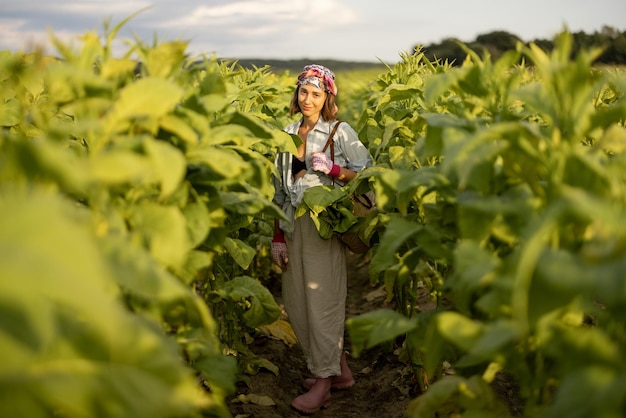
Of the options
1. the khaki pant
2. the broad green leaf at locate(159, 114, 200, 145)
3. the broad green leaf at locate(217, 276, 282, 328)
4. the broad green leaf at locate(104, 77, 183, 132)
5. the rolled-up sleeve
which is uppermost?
the broad green leaf at locate(104, 77, 183, 132)

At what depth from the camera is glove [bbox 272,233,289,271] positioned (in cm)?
453

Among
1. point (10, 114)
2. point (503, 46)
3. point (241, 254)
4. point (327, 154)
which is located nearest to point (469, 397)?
point (241, 254)

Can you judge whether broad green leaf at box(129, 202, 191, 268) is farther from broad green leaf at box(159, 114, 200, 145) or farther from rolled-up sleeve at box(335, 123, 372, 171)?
rolled-up sleeve at box(335, 123, 372, 171)

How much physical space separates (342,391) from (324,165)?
1683mm

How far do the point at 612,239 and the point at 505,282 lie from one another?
0.29 metres

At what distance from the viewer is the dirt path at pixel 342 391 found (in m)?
4.24

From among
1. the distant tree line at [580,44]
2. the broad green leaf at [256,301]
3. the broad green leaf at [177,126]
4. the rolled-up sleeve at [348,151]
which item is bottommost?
the broad green leaf at [256,301]

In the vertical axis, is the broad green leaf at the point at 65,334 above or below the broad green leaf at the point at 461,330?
above

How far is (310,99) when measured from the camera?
4.40 meters

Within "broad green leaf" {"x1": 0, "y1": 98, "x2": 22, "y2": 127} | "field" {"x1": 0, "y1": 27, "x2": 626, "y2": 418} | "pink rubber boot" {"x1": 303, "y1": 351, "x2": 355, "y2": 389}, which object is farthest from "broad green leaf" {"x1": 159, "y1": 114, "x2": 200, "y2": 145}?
"pink rubber boot" {"x1": 303, "y1": 351, "x2": 355, "y2": 389}

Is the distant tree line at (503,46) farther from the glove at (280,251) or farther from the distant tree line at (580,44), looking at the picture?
the glove at (280,251)

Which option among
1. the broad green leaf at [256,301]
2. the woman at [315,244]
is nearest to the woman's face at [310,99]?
the woman at [315,244]

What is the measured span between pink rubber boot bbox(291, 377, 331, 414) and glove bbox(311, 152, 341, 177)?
1415 millimetres

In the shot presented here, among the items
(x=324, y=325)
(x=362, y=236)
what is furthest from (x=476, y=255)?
(x=324, y=325)
